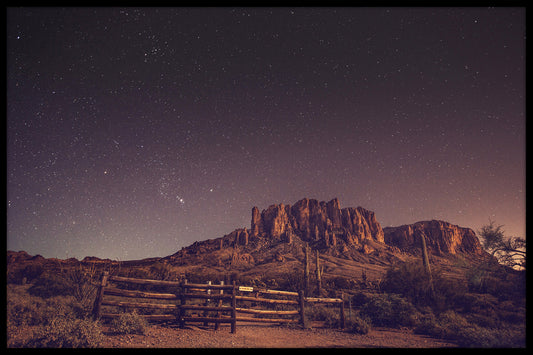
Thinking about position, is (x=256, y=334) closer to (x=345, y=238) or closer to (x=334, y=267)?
(x=334, y=267)

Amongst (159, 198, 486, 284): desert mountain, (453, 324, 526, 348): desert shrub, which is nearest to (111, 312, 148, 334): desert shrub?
(453, 324, 526, 348): desert shrub

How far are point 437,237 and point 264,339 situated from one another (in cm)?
11881

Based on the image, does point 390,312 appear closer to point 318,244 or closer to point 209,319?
point 209,319

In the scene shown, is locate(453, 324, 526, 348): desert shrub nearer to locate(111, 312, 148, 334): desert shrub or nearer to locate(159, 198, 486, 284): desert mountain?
locate(111, 312, 148, 334): desert shrub

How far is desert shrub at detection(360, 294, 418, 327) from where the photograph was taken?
483 inches

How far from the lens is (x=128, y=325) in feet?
26.4

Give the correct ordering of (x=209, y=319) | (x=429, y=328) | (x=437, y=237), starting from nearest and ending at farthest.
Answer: (x=209, y=319) < (x=429, y=328) < (x=437, y=237)

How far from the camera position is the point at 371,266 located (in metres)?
61.3

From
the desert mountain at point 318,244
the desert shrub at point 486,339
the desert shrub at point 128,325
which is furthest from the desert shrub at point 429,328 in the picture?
the desert mountain at point 318,244

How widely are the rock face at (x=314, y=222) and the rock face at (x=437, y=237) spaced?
7.43 meters

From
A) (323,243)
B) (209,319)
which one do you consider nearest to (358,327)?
(209,319)

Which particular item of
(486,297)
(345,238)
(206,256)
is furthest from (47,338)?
(345,238)

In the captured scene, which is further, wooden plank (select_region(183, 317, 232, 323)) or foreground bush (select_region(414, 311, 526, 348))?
wooden plank (select_region(183, 317, 232, 323))

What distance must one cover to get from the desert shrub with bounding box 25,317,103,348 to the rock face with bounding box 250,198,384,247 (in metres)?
81.8
